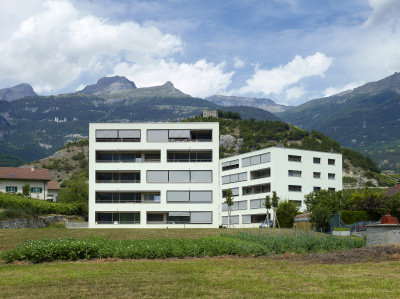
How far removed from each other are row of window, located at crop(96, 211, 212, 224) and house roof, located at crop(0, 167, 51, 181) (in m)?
24.9

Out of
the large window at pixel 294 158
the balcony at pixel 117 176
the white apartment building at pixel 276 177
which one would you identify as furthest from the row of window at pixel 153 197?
the large window at pixel 294 158

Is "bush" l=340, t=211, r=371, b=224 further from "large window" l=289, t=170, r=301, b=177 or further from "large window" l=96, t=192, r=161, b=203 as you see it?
"large window" l=289, t=170, r=301, b=177

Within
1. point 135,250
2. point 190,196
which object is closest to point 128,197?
point 190,196

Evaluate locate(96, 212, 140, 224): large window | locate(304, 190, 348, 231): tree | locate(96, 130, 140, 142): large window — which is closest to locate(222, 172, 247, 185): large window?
locate(304, 190, 348, 231): tree

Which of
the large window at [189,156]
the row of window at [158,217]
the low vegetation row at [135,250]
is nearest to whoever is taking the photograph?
the low vegetation row at [135,250]

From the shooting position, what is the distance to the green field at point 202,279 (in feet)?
53.4

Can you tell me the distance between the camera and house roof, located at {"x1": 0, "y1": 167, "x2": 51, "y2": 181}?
8725 cm

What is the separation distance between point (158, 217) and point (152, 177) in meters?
5.95

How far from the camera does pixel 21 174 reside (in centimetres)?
9044

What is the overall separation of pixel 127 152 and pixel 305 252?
150 feet

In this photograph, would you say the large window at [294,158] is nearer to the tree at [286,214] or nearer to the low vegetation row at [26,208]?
the tree at [286,214]

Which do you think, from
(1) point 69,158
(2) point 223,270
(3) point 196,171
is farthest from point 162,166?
(1) point 69,158

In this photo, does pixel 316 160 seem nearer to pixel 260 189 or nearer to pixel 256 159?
pixel 256 159

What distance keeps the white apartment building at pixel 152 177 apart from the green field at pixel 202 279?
44049mm
